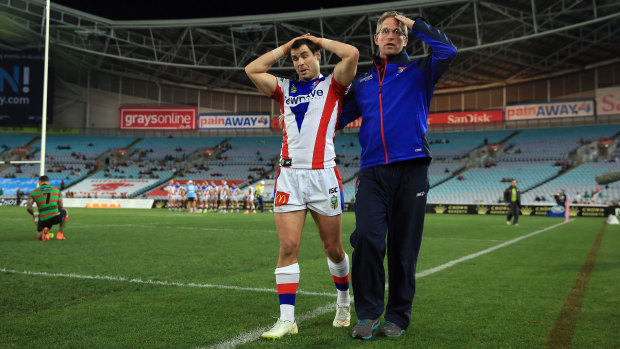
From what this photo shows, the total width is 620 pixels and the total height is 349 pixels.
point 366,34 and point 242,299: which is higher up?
point 366,34

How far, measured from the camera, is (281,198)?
3617 millimetres

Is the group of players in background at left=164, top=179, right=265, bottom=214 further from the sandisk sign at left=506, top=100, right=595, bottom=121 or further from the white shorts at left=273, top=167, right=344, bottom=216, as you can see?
the sandisk sign at left=506, top=100, right=595, bottom=121

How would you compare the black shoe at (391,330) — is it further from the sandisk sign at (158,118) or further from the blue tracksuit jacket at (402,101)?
the sandisk sign at (158,118)

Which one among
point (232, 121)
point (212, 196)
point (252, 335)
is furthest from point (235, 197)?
point (252, 335)

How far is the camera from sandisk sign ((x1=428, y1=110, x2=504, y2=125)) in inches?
1716

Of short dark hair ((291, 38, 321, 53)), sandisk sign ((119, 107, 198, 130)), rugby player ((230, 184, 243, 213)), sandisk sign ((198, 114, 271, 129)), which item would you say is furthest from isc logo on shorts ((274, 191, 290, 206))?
sandisk sign ((119, 107, 198, 130))

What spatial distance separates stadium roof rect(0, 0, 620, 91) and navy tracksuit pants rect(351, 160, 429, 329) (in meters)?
28.6

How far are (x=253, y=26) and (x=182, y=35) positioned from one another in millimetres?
6485

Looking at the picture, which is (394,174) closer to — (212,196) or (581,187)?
(212,196)

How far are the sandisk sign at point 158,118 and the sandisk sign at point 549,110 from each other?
30.5 meters

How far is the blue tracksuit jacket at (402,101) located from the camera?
346 cm

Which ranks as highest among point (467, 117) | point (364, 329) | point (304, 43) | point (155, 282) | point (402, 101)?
point (467, 117)

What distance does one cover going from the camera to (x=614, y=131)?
39.4 m

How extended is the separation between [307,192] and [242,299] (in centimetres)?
158
